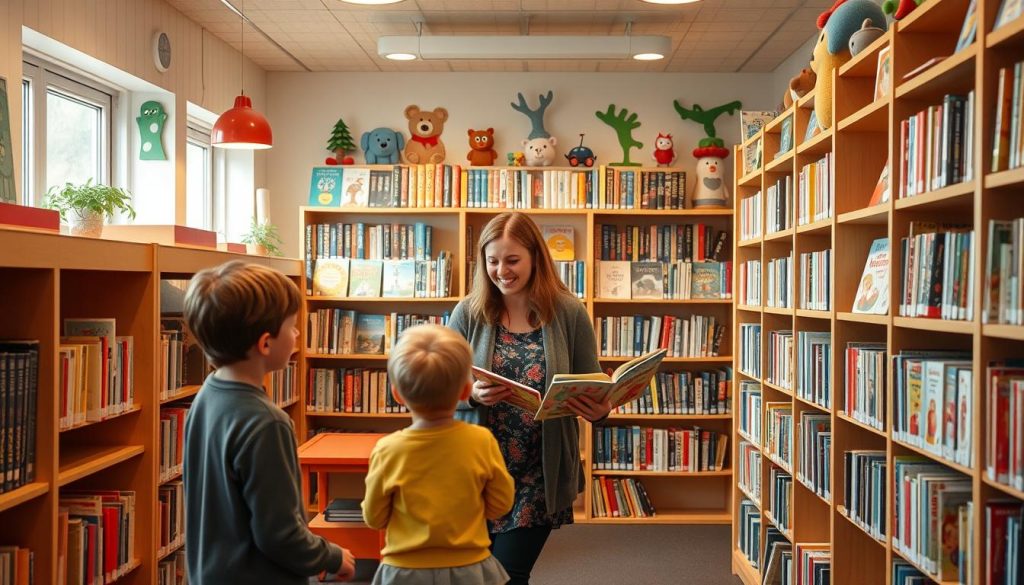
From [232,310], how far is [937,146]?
1.60m

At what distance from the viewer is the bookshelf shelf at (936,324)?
1.88 metres

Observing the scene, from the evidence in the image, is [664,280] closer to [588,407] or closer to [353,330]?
A: [353,330]

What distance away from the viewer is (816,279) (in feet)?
9.96

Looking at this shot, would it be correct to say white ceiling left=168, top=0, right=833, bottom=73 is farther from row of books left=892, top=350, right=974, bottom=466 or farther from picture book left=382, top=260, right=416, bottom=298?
row of books left=892, top=350, right=974, bottom=466

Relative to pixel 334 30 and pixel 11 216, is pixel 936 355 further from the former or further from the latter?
pixel 334 30

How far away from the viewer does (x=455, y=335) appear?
182 cm

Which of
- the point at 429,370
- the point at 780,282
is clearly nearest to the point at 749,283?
the point at 780,282

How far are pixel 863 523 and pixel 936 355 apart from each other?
23.0 inches

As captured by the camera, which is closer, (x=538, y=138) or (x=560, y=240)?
(x=538, y=138)

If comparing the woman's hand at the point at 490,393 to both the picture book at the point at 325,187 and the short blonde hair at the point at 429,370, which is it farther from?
the picture book at the point at 325,187

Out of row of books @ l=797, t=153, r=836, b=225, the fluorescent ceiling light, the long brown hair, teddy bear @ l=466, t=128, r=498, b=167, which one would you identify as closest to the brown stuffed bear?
row of books @ l=797, t=153, r=836, b=225

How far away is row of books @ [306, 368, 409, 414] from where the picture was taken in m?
5.24

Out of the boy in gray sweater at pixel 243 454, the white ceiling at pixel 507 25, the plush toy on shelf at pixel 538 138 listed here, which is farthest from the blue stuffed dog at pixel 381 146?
the boy in gray sweater at pixel 243 454

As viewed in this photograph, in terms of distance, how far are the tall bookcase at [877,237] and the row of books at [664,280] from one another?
1038mm
